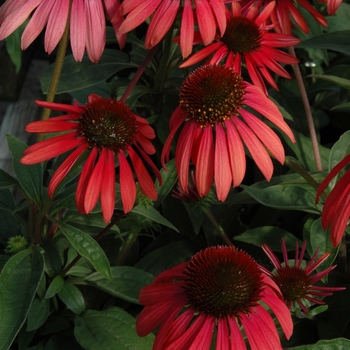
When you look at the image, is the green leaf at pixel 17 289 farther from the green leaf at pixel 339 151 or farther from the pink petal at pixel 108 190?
the green leaf at pixel 339 151

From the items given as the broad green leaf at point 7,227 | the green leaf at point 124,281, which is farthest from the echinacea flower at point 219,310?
the broad green leaf at point 7,227

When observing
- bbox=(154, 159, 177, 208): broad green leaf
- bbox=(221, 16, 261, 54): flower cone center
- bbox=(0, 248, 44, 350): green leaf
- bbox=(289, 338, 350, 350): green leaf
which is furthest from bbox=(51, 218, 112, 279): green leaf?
bbox=(221, 16, 261, 54): flower cone center

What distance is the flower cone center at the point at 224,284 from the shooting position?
0.66 meters

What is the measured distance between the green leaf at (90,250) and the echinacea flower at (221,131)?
142 millimetres

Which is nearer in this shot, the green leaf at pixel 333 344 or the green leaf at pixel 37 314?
the green leaf at pixel 333 344

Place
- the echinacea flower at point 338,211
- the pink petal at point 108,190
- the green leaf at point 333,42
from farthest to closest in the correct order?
the green leaf at point 333,42
the pink petal at point 108,190
the echinacea flower at point 338,211

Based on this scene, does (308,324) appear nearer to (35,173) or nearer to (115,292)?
(115,292)

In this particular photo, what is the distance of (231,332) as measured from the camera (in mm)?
→ 643

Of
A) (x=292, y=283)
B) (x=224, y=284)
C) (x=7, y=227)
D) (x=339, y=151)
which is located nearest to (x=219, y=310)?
(x=224, y=284)

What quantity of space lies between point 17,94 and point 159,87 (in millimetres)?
1033

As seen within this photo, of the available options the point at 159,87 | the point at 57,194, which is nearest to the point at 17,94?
the point at 159,87

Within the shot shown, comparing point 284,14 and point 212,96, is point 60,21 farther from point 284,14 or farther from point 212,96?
point 284,14

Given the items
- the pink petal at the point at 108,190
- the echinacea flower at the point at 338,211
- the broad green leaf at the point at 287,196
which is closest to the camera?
the echinacea flower at the point at 338,211

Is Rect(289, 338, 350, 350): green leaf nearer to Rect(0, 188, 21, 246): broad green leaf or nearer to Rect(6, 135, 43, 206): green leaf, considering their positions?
Rect(6, 135, 43, 206): green leaf
